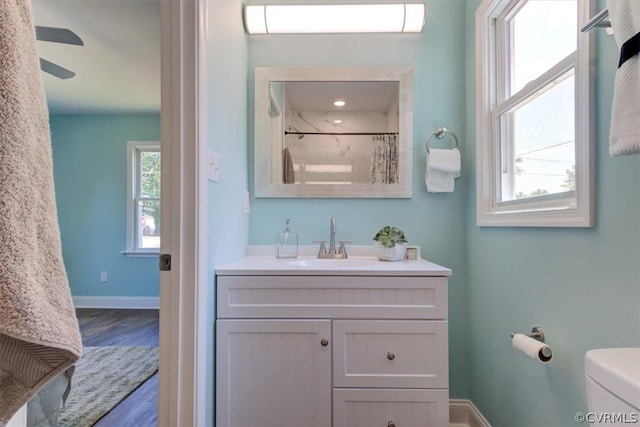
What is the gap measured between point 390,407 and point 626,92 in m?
1.25

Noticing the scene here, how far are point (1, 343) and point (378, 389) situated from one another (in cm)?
121

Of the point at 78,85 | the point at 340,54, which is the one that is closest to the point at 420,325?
the point at 340,54

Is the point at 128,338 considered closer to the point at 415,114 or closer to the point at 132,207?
the point at 132,207

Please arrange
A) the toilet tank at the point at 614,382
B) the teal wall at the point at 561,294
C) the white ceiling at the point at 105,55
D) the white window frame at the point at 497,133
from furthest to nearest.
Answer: the white ceiling at the point at 105,55
the white window frame at the point at 497,133
the teal wall at the point at 561,294
the toilet tank at the point at 614,382

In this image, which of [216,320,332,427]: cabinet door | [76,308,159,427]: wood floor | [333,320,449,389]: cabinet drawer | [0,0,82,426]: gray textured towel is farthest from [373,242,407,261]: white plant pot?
[76,308,159,427]: wood floor

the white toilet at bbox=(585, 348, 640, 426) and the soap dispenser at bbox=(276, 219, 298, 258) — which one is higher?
the soap dispenser at bbox=(276, 219, 298, 258)

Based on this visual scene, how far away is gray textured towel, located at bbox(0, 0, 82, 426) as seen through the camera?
38cm

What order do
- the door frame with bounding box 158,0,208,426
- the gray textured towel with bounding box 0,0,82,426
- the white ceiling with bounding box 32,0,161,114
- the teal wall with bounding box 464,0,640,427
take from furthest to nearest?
1. the white ceiling with bounding box 32,0,161,114
2. the door frame with bounding box 158,0,208,426
3. the teal wall with bounding box 464,0,640,427
4. the gray textured towel with bounding box 0,0,82,426

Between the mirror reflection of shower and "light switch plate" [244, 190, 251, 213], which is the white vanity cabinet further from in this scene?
the mirror reflection of shower

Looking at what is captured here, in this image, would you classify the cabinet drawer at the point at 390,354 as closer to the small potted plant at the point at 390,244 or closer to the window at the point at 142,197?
the small potted plant at the point at 390,244

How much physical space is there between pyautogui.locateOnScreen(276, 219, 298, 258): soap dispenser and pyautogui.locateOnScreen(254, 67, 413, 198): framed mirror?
22 cm

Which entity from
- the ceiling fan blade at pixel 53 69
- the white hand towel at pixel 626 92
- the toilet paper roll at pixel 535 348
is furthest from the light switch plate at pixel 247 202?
the ceiling fan blade at pixel 53 69

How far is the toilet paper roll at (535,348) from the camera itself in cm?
100

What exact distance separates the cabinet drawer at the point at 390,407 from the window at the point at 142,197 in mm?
3317
